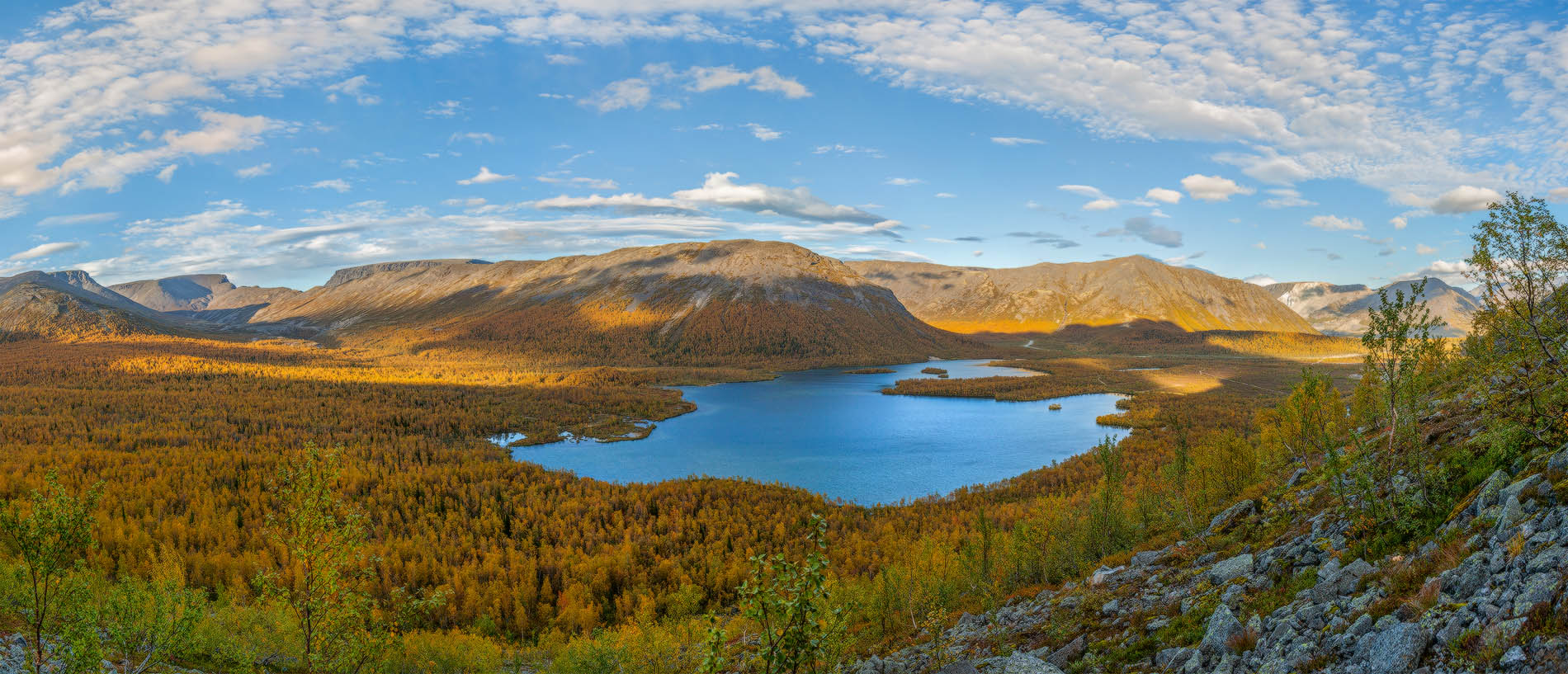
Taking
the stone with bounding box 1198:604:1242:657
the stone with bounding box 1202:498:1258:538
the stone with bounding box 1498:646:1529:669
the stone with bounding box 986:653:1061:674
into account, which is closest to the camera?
the stone with bounding box 1498:646:1529:669

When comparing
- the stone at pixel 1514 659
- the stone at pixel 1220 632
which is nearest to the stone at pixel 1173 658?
the stone at pixel 1220 632

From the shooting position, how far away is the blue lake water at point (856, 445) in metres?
82.4

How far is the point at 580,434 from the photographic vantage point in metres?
116

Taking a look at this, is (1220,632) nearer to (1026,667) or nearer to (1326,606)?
(1326,606)

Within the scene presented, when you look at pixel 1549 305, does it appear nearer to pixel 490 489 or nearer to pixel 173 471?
pixel 490 489

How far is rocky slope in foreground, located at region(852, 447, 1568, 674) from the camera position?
824 centimetres

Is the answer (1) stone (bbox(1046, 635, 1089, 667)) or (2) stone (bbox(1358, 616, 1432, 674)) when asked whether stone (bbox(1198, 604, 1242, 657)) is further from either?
(1) stone (bbox(1046, 635, 1089, 667))

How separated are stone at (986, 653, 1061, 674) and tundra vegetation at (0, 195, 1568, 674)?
1606mm

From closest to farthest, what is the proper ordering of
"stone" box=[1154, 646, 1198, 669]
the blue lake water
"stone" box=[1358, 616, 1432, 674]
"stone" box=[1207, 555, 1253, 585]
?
1. "stone" box=[1358, 616, 1432, 674]
2. "stone" box=[1154, 646, 1198, 669]
3. "stone" box=[1207, 555, 1253, 585]
4. the blue lake water

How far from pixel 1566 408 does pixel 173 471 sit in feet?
311

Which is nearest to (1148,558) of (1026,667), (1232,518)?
(1232,518)

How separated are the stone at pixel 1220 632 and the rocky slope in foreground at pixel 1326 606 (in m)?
0.03

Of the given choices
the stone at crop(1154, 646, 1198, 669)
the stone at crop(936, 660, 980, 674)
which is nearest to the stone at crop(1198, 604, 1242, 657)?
the stone at crop(1154, 646, 1198, 669)

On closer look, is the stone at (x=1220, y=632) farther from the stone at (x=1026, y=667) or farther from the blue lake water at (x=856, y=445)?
the blue lake water at (x=856, y=445)
